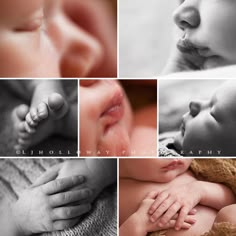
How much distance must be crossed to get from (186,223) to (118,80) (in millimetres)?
432

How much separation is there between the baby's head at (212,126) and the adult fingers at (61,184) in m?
0.29

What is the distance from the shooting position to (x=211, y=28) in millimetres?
1531

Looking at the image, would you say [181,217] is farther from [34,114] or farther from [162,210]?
[34,114]

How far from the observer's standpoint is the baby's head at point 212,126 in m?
1.54

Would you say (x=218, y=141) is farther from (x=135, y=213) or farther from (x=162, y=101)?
(x=135, y=213)

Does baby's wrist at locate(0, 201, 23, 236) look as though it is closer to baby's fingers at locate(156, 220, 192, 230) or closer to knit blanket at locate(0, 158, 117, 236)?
knit blanket at locate(0, 158, 117, 236)

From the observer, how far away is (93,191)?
5.16 ft

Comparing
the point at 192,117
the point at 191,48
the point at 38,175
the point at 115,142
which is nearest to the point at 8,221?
the point at 38,175

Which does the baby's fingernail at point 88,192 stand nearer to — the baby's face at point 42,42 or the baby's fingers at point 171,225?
the baby's fingers at point 171,225

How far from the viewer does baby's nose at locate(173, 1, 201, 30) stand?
5.03 feet

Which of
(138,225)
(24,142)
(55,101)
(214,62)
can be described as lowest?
(138,225)

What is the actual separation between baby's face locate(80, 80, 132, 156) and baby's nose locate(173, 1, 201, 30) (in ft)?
0.79

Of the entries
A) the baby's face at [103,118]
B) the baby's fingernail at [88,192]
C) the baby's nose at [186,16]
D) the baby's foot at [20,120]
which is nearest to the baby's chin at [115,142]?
the baby's face at [103,118]

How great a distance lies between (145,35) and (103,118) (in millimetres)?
256
